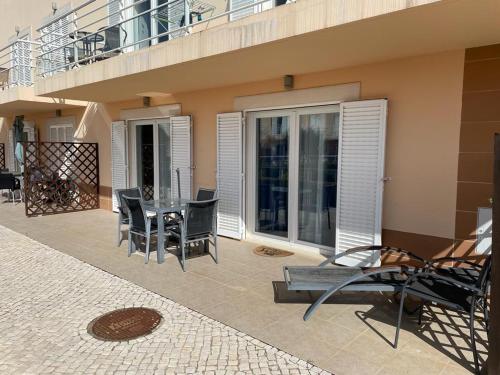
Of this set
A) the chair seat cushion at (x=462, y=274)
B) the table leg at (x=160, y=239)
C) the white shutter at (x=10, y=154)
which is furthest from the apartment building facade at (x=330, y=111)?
the white shutter at (x=10, y=154)

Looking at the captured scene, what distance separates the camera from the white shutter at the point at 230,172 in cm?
647

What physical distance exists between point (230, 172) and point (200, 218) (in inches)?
64.1

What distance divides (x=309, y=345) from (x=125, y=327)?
165 cm

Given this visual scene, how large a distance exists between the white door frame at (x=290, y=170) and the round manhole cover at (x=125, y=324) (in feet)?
9.47

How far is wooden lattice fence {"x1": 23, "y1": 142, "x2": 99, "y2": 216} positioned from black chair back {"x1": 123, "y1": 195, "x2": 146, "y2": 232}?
479cm

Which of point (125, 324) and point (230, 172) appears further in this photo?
point (230, 172)

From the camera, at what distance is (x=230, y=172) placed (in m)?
6.64

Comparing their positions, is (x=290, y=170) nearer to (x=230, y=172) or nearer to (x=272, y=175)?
(x=272, y=175)

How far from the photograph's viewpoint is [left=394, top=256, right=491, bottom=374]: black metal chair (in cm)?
290

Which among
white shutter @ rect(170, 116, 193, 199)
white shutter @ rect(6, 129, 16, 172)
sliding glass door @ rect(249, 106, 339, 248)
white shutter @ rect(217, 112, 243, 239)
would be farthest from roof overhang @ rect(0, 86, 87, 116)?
sliding glass door @ rect(249, 106, 339, 248)

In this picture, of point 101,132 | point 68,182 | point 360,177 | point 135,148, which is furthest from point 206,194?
point 68,182

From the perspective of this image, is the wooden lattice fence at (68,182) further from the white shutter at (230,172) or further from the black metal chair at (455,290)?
the black metal chair at (455,290)

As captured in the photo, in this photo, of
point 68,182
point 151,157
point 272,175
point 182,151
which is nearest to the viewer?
point 272,175

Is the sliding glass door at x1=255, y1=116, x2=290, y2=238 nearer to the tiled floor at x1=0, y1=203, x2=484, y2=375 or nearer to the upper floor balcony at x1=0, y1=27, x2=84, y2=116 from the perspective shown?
the tiled floor at x1=0, y1=203, x2=484, y2=375
